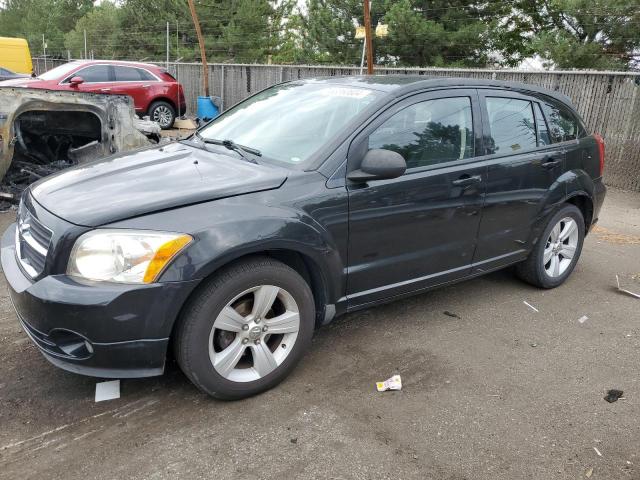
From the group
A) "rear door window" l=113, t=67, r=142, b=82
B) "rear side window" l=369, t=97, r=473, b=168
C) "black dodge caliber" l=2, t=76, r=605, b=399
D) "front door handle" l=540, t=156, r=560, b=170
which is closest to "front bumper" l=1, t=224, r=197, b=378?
"black dodge caliber" l=2, t=76, r=605, b=399

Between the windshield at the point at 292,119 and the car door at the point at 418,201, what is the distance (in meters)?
0.23

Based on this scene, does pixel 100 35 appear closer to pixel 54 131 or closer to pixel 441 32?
pixel 441 32

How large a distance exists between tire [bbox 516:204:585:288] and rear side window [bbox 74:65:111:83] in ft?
36.2

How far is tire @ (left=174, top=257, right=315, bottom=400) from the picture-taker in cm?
267

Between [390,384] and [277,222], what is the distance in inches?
44.9

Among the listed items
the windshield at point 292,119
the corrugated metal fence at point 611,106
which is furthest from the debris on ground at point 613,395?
the corrugated metal fence at point 611,106

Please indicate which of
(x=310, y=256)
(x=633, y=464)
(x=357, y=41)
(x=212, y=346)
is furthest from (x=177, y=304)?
(x=357, y=41)

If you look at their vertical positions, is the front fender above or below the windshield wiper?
below

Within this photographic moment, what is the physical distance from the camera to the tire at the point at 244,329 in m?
2.67

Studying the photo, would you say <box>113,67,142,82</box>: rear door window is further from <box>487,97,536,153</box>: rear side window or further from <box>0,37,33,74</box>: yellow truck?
<box>487,97,536,153</box>: rear side window

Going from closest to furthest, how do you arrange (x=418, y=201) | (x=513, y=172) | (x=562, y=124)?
(x=418, y=201), (x=513, y=172), (x=562, y=124)

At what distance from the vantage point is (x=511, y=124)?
13.4 feet

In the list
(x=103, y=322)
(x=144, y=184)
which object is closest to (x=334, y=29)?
(x=144, y=184)

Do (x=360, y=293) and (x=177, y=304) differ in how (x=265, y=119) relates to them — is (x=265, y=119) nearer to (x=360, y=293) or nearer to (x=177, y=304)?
(x=360, y=293)
